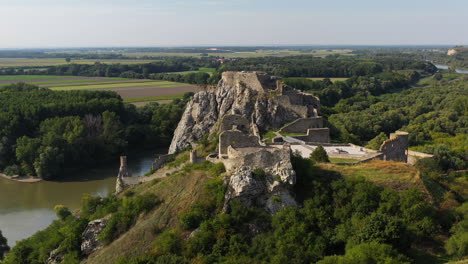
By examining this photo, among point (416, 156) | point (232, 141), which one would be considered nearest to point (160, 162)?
point (232, 141)

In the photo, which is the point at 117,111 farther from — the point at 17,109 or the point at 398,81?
the point at 398,81

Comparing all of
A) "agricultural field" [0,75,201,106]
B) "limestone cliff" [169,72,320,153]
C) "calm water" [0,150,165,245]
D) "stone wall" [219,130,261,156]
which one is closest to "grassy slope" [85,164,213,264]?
"stone wall" [219,130,261,156]

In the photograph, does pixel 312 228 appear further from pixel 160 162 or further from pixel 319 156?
pixel 160 162

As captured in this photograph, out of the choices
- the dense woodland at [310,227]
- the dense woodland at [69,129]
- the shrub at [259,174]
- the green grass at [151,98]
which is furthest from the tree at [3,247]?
the green grass at [151,98]

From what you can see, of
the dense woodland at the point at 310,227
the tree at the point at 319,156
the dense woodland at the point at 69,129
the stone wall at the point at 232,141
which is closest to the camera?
the dense woodland at the point at 310,227

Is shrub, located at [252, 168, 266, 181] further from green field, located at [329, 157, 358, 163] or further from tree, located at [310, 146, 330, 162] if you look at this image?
green field, located at [329, 157, 358, 163]

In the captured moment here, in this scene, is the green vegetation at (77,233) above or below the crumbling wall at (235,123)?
below

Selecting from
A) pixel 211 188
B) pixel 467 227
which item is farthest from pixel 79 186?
pixel 467 227

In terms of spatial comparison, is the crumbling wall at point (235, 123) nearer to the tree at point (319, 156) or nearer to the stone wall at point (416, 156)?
the tree at point (319, 156)
